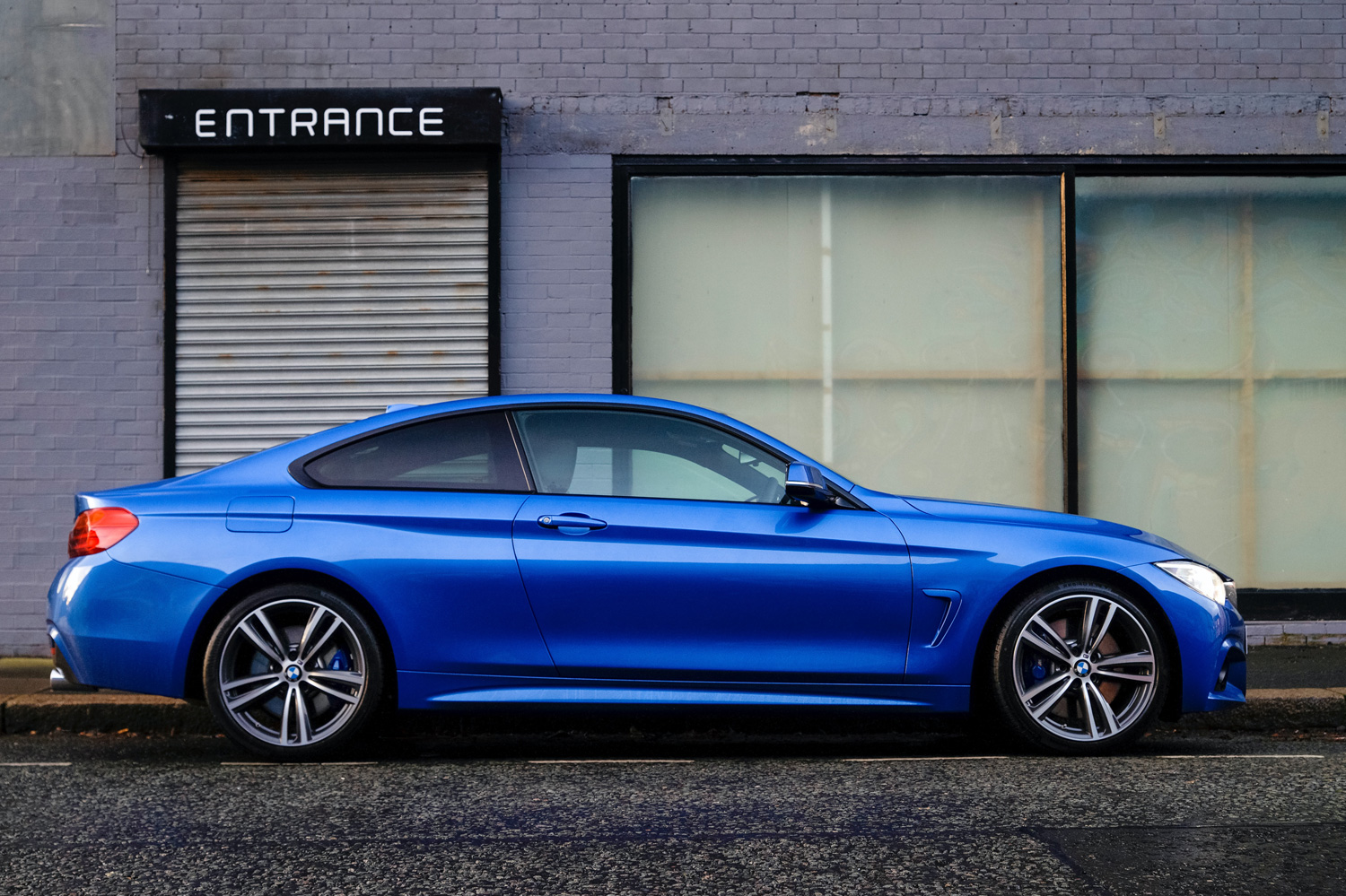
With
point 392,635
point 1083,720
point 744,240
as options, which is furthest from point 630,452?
point 744,240

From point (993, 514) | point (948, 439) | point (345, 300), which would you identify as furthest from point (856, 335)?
point (993, 514)

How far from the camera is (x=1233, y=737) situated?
6.28 meters

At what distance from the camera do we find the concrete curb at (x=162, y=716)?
6395 millimetres

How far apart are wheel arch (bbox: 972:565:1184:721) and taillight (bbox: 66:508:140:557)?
3381 millimetres

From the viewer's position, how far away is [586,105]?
29.6 feet

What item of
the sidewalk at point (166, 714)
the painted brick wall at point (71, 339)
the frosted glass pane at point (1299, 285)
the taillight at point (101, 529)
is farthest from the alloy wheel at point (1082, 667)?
the painted brick wall at point (71, 339)

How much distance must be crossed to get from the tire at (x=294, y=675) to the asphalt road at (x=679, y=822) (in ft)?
0.47

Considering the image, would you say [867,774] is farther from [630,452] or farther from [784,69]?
[784,69]

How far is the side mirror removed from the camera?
5.28 meters

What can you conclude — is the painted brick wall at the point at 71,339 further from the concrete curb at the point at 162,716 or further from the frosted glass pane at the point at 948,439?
the frosted glass pane at the point at 948,439

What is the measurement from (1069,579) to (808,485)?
115 cm

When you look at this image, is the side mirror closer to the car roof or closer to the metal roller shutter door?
the car roof

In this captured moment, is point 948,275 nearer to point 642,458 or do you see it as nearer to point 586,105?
point 586,105

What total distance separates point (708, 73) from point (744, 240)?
1.11 metres
